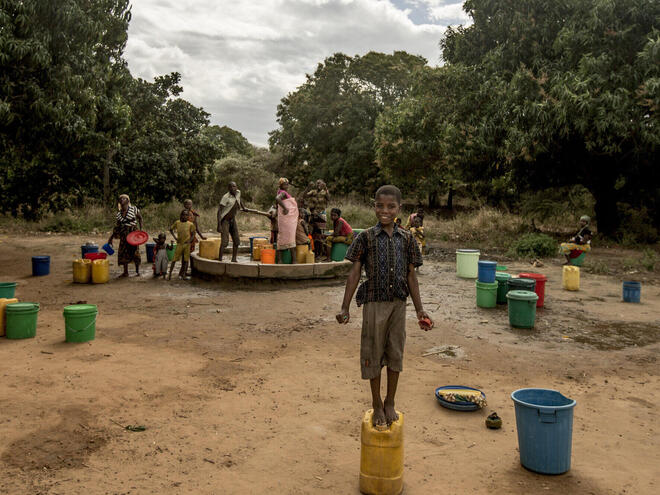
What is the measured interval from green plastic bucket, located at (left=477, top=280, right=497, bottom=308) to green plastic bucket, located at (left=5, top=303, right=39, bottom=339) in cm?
622

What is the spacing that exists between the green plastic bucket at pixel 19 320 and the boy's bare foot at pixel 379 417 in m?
4.82

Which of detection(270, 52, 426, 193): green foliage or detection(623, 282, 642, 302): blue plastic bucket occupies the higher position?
detection(270, 52, 426, 193): green foliage

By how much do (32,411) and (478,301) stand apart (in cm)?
630

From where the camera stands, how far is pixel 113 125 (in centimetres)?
1334

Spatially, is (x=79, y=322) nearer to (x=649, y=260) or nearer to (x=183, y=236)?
(x=183, y=236)

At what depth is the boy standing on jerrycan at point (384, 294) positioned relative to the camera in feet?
10.8

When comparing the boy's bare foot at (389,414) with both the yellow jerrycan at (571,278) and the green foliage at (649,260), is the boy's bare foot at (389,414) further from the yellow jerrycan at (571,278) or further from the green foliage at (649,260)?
the green foliage at (649,260)

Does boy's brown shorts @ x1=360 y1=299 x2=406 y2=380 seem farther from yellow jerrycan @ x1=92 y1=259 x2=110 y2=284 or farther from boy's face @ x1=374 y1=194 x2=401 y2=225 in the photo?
yellow jerrycan @ x1=92 y1=259 x2=110 y2=284

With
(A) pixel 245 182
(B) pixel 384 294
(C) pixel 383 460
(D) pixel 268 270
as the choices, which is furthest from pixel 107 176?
(C) pixel 383 460

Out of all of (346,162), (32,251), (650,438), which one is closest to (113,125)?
(32,251)

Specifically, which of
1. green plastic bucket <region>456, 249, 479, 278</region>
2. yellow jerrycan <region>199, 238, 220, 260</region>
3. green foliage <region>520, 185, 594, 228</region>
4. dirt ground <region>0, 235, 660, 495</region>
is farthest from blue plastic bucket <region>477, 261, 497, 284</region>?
green foliage <region>520, 185, 594, 228</region>

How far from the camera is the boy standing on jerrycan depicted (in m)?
3.31

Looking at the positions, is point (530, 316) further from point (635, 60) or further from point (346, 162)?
point (346, 162)

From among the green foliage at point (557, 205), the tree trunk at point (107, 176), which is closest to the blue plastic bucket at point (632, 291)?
the green foliage at point (557, 205)
